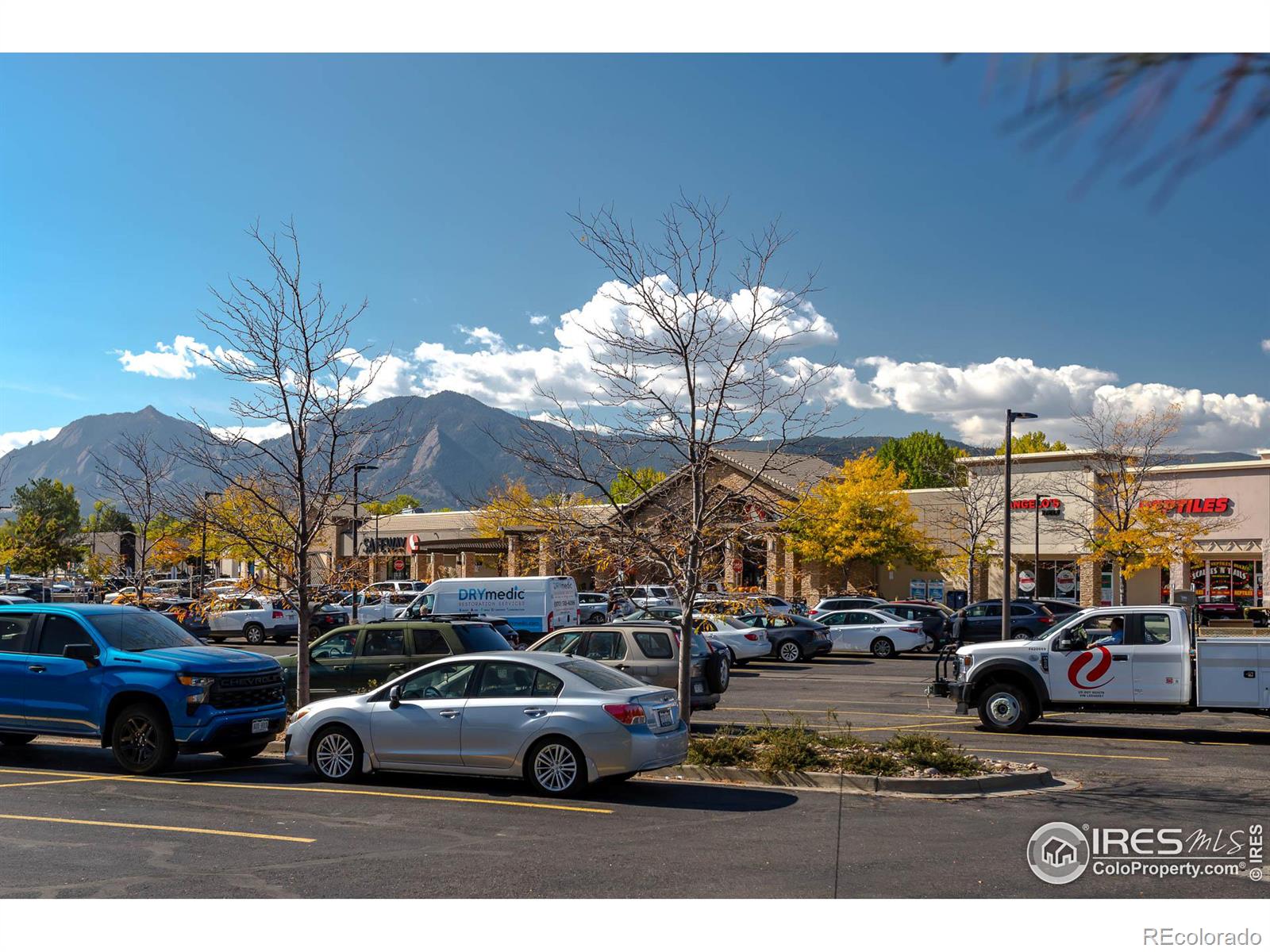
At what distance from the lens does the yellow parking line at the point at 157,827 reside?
9.01 meters

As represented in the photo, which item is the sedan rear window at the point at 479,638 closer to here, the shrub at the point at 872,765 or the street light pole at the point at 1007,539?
the shrub at the point at 872,765

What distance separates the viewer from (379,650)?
53.5 ft

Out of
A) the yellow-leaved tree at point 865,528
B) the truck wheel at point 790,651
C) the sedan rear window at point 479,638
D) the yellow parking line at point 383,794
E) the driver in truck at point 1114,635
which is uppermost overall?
the yellow-leaved tree at point 865,528

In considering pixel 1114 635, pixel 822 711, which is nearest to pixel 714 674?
pixel 822 711

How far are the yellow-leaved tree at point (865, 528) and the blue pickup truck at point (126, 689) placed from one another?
38.1m

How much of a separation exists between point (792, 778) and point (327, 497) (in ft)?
24.8

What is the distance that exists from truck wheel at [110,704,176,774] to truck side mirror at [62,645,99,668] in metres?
0.69

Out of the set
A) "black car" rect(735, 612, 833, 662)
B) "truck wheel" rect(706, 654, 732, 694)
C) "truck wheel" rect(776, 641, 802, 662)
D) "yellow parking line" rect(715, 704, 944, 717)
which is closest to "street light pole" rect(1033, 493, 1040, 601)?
"black car" rect(735, 612, 833, 662)

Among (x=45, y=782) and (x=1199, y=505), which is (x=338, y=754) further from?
(x=1199, y=505)

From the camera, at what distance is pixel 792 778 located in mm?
11438

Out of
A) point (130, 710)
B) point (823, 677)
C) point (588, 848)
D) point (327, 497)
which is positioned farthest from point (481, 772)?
point (823, 677)

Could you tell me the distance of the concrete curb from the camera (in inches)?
428

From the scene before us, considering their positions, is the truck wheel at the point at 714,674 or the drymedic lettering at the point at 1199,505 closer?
the truck wheel at the point at 714,674

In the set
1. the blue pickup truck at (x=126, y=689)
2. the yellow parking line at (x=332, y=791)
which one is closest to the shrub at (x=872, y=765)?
the yellow parking line at (x=332, y=791)
